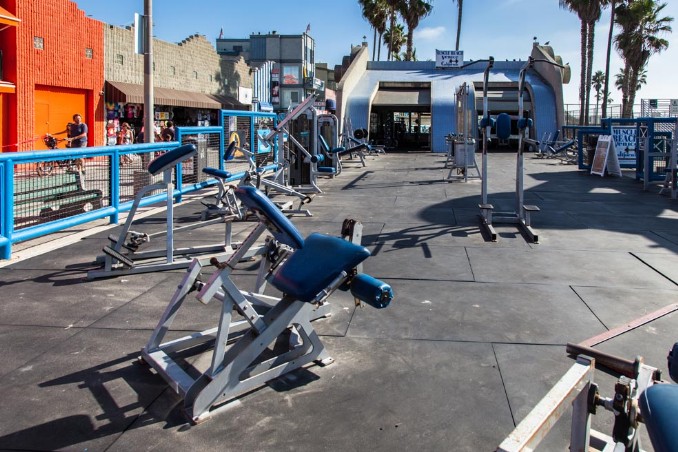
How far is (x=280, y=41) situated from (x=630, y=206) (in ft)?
162

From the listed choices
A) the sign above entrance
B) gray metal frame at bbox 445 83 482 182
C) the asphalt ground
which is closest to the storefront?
gray metal frame at bbox 445 83 482 182

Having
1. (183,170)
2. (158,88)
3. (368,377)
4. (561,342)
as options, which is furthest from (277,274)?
(158,88)

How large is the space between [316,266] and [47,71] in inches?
803

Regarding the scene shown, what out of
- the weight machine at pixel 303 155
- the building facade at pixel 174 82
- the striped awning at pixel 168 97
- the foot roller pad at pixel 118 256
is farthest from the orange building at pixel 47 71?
the foot roller pad at pixel 118 256

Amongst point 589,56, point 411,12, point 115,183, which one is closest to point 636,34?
point 589,56

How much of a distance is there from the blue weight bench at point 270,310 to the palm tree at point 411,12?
43.9 metres

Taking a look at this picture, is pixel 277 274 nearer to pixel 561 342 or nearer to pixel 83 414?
pixel 83 414

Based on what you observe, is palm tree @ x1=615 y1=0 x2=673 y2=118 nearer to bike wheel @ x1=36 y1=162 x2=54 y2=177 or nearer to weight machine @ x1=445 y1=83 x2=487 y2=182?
weight machine @ x1=445 y1=83 x2=487 y2=182

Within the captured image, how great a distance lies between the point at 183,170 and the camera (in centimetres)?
1205

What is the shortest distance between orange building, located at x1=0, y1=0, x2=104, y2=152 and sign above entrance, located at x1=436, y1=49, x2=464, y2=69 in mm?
19000

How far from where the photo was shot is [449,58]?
3478 cm

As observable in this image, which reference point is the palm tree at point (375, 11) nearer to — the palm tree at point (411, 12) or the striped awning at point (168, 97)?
the palm tree at point (411, 12)

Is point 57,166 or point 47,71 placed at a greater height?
point 47,71

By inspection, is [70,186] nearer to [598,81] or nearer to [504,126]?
[504,126]
